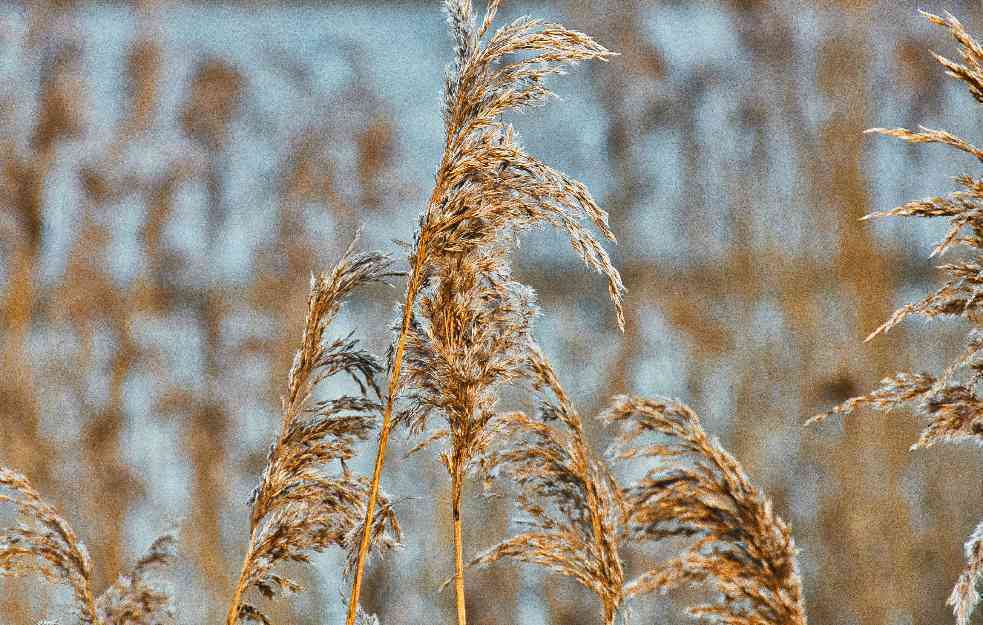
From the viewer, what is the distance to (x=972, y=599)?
5.92 feet

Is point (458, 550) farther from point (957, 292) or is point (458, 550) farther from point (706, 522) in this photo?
point (957, 292)

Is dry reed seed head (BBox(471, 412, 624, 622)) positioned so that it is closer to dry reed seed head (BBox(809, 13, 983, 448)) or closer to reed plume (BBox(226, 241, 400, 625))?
reed plume (BBox(226, 241, 400, 625))

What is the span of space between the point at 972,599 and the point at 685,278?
5453 mm

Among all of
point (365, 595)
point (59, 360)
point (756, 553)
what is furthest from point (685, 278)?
point (756, 553)

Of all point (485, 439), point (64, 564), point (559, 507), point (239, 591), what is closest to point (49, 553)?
point (64, 564)

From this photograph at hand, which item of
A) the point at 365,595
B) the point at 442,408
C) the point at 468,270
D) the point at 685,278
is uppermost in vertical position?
the point at 685,278

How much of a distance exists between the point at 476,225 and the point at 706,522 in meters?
0.88

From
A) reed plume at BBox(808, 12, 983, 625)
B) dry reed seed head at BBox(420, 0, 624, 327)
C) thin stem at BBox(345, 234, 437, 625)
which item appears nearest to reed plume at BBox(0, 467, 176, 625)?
thin stem at BBox(345, 234, 437, 625)

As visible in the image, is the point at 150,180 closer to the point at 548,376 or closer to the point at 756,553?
the point at 548,376

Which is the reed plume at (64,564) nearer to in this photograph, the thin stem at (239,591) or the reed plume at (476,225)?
the thin stem at (239,591)

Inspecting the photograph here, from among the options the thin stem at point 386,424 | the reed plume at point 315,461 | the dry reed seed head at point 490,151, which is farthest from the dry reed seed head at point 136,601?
the dry reed seed head at point 490,151

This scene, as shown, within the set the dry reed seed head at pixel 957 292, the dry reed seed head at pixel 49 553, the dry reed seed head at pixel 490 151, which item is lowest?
the dry reed seed head at pixel 49 553

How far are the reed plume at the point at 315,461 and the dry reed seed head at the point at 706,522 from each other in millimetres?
596

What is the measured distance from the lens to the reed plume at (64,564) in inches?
80.7
